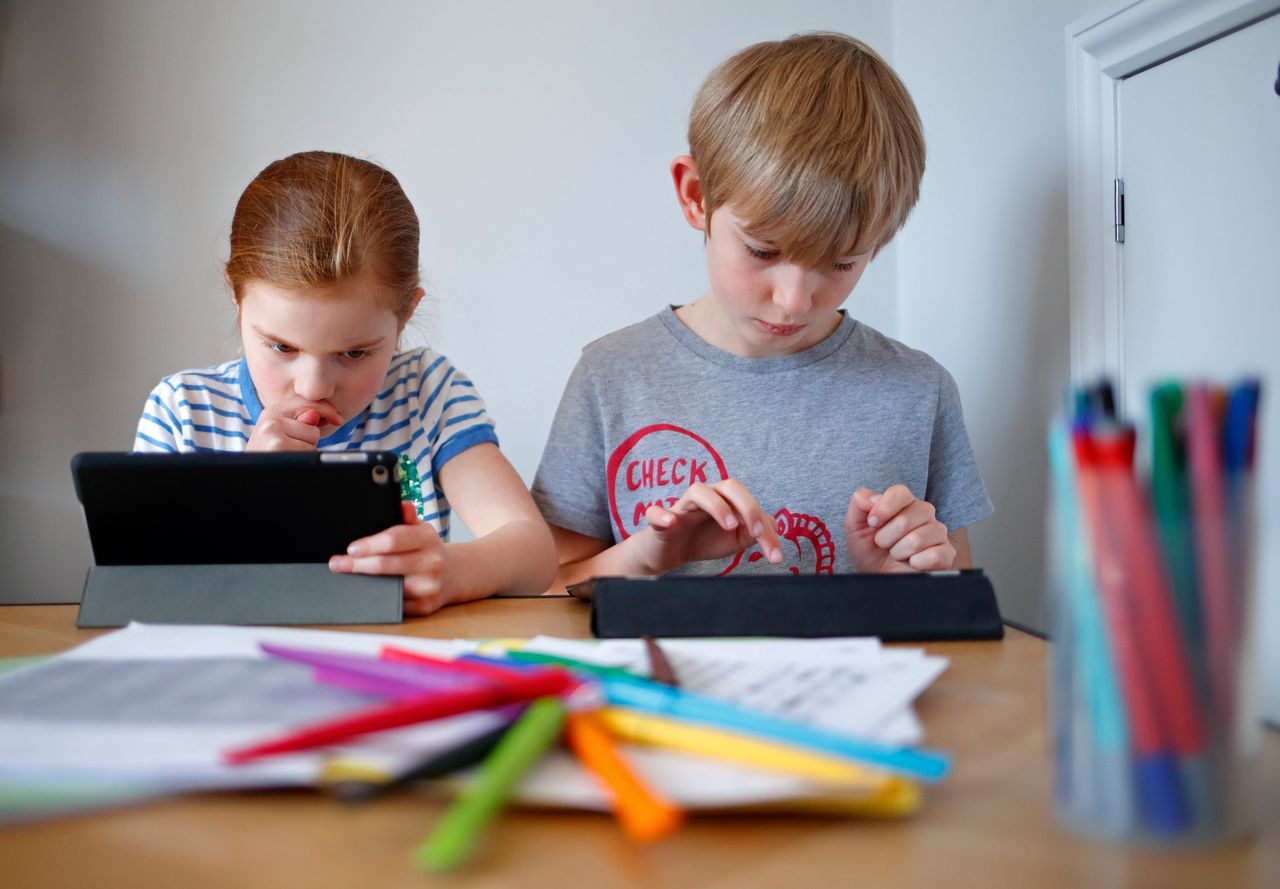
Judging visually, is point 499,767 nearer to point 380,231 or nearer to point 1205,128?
point 380,231

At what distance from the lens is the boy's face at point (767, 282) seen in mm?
993

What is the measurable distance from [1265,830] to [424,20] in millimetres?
1525

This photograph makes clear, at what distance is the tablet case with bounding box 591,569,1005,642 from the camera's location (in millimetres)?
581

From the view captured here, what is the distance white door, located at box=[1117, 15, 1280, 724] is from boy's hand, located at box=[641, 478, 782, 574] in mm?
452

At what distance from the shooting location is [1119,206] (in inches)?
45.4

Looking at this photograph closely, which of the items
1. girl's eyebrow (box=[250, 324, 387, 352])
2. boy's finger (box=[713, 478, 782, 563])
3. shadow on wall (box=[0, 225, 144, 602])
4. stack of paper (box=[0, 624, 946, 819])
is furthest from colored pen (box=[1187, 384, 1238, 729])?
shadow on wall (box=[0, 225, 144, 602])

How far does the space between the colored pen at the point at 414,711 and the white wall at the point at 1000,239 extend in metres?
0.97

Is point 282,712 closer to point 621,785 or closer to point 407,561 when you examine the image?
point 621,785

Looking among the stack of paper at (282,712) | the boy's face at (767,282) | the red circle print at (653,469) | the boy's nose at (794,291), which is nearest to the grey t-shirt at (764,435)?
the red circle print at (653,469)

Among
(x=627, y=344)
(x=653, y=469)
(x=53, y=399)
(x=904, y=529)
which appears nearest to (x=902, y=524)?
(x=904, y=529)

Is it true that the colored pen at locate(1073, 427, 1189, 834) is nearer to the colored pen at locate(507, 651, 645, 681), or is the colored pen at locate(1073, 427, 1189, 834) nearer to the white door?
the colored pen at locate(507, 651, 645, 681)

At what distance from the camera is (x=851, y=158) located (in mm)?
979

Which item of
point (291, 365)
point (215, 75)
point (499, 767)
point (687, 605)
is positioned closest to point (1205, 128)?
point (687, 605)

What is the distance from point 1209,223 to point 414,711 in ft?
3.23
